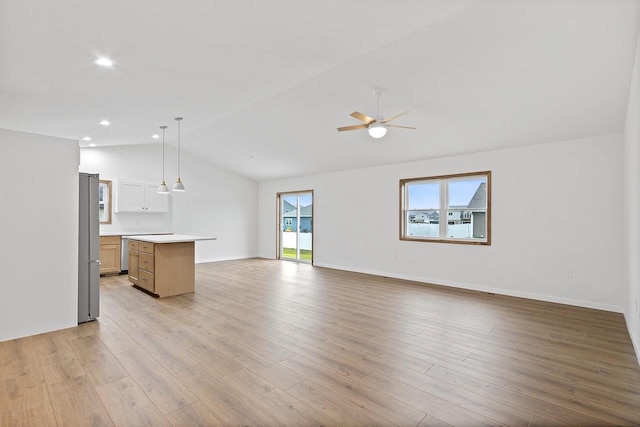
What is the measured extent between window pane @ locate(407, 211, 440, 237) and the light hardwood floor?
1.98 m

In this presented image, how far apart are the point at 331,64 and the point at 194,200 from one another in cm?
654

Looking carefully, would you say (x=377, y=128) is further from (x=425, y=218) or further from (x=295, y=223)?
(x=295, y=223)

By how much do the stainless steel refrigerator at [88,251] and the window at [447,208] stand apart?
5.26 meters

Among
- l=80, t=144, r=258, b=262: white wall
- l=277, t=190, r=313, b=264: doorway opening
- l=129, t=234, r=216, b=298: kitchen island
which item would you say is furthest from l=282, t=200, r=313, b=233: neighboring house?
l=129, t=234, r=216, b=298: kitchen island

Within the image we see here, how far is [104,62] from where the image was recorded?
2666 mm

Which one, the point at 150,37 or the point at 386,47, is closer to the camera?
the point at 150,37

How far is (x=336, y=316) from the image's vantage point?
3963 mm

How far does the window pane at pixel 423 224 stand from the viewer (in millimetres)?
6203

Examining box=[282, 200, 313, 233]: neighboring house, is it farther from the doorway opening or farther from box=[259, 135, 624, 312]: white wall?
box=[259, 135, 624, 312]: white wall

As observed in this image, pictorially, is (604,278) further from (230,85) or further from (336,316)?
(230,85)

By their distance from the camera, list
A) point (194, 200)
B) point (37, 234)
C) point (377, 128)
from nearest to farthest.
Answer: point (37, 234) → point (377, 128) → point (194, 200)

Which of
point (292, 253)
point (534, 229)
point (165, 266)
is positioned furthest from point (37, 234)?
point (292, 253)

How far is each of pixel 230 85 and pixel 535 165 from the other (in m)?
4.69

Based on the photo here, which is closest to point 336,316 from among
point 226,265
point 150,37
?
point 150,37
